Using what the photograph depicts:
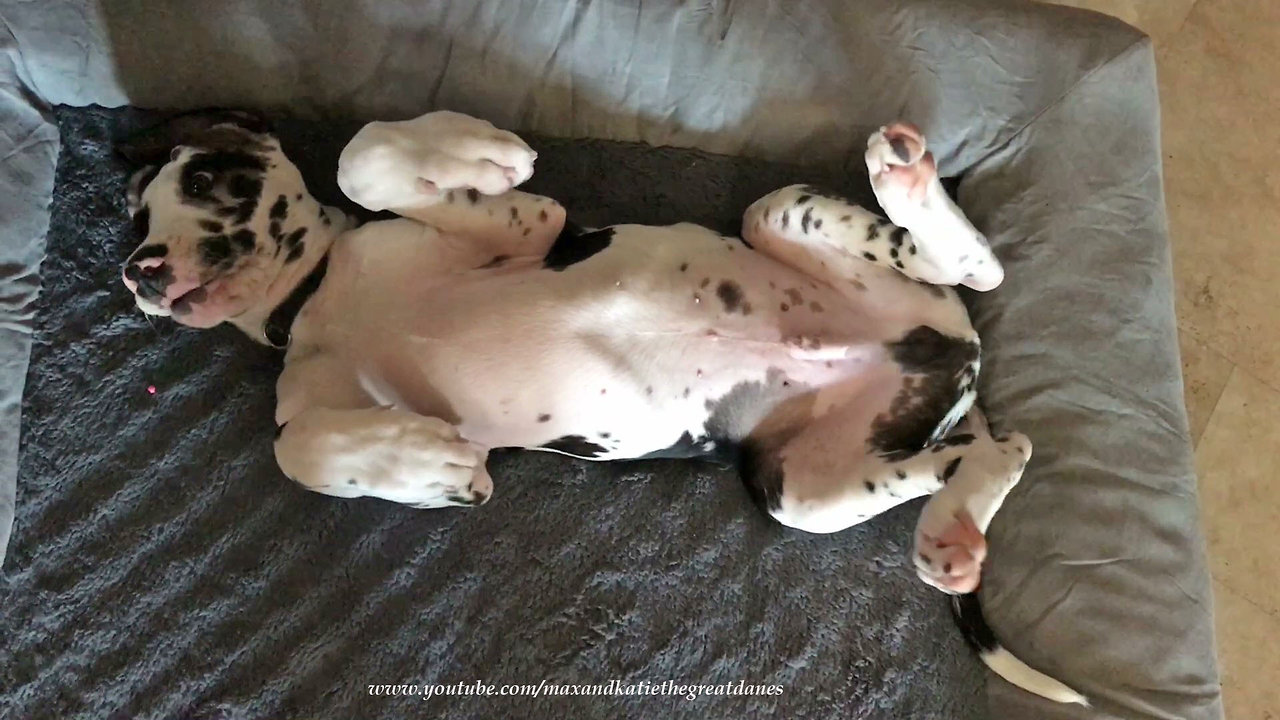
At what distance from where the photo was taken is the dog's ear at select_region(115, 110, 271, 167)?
1991 millimetres

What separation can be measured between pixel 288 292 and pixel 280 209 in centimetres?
17

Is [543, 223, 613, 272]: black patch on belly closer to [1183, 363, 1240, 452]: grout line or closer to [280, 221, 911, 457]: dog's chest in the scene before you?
[280, 221, 911, 457]: dog's chest

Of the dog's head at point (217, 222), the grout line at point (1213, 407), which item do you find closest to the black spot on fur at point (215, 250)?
the dog's head at point (217, 222)

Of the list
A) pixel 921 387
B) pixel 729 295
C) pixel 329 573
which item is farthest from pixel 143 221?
pixel 921 387

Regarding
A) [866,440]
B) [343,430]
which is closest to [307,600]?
[343,430]

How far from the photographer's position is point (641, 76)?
2381mm

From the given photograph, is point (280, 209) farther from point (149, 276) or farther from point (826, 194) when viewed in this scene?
point (826, 194)

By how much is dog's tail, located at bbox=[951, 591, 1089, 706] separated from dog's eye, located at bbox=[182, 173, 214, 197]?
177cm

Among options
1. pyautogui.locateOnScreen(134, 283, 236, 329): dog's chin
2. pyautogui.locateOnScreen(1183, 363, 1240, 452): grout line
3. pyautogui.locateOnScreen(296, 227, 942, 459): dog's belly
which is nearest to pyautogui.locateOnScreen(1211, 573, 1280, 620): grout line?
pyautogui.locateOnScreen(1183, 363, 1240, 452): grout line

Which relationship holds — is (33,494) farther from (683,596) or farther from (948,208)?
(948,208)

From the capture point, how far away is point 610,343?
2.03 meters

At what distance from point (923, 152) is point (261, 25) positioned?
4.94 ft

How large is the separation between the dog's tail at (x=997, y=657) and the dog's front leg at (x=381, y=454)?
1.14 meters

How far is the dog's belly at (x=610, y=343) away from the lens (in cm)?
198
